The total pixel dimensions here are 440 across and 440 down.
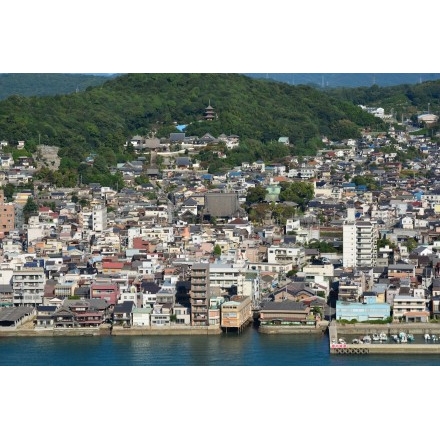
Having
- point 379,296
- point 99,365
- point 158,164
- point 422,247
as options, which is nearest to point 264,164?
point 158,164

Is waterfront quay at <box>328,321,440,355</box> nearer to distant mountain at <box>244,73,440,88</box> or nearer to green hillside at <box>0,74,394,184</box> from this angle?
green hillside at <box>0,74,394,184</box>

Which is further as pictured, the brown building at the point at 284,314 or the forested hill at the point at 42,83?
the forested hill at the point at 42,83

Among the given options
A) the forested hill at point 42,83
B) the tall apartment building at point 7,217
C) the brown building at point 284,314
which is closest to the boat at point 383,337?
the brown building at point 284,314

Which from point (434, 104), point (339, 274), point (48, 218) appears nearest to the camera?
point (339, 274)

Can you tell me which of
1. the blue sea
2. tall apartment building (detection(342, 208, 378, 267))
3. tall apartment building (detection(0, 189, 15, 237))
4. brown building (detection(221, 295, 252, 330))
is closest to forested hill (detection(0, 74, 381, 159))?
tall apartment building (detection(0, 189, 15, 237))

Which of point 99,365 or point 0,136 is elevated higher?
point 0,136

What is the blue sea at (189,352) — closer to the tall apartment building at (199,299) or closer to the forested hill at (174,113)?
the tall apartment building at (199,299)
